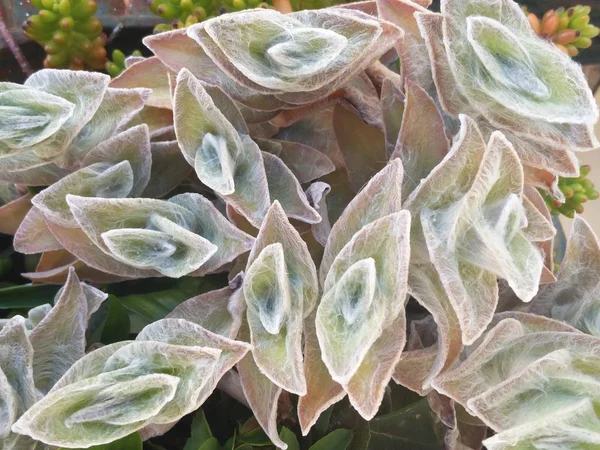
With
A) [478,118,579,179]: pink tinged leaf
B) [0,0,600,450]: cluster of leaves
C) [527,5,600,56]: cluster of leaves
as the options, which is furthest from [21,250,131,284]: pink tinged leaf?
[527,5,600,56]: cluster of leaves

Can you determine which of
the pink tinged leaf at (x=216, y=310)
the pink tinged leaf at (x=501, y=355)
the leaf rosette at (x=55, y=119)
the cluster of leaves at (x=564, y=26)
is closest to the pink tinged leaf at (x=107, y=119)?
the leaf rosette at (x=55, y=119)

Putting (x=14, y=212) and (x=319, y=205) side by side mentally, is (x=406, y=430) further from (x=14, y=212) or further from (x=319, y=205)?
(x=14, y=212)

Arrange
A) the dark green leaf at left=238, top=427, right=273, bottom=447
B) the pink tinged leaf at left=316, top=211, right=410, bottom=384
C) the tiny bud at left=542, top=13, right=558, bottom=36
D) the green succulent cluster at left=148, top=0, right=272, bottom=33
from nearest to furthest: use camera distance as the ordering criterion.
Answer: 1. the pink tinged leaf at left=316, top=211, right=410, bottom=384
2. the dark green leaf at left=238, top=427, right=273, bottom=447
3. the green succulent cluster at left=148, top=0, right=272, bottom=33
4. the tiny bud at left=542, top=13, right=558, bottom=36

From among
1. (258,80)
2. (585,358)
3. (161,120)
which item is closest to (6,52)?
(161,120)

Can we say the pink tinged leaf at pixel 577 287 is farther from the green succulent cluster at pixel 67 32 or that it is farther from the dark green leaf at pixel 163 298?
the green succulent cluster at pixel 67 32

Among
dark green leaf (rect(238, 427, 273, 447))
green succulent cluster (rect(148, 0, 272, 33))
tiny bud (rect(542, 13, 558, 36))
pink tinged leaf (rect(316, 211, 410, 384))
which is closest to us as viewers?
pink tinged leaf (rect(316, 211, 410, 384))

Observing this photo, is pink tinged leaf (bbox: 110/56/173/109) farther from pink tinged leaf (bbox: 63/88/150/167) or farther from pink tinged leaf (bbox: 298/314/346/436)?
pink tinged leaf (bbox: 298/314/346/436)

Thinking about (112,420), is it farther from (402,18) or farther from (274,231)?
(402,18)
